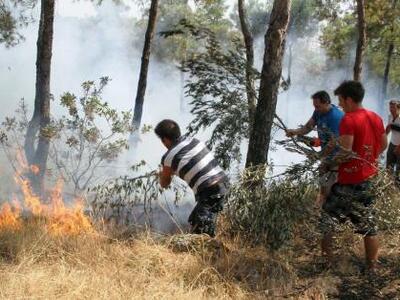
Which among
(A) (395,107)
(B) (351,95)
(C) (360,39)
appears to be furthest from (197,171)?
(C) (360,39)

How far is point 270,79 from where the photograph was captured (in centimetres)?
614

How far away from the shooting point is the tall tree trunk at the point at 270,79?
6074mm

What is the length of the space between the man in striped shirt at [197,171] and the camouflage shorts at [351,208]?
115 centimetres

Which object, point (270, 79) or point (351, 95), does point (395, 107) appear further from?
point (351, 95)

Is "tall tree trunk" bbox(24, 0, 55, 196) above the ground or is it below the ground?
above

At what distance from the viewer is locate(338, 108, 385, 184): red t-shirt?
178 inches

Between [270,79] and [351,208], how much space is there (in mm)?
2373

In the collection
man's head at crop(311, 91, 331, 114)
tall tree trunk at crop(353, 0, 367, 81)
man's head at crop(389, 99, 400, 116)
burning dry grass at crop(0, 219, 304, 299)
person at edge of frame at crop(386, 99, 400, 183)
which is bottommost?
burning dry grass at crop(0, 219, 304, 299)

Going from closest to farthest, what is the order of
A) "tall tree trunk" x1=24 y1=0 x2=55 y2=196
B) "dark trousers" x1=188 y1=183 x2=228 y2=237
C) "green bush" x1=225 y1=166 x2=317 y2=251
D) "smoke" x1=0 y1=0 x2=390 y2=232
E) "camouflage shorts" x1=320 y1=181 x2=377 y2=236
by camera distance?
"camouflage shorts" x1=320 y1=181 x2=377 y2=236 → "green bush" x1=225 y1=166 x2=317 y2=251 → "dark trousers" x1=188 y1=183 x2=228 y2=237 → "tall tree trunk" x1=24 y1=0 x2=55 y2=196 → "smoke" x1=0 y1=0 x2=390 y2=232

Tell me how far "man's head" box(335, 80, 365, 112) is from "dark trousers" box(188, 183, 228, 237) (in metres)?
1.45

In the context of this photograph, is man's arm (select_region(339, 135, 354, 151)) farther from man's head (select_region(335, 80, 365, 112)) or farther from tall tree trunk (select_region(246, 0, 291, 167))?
tall tree trunk (select_region(246, 0, 291, 167))

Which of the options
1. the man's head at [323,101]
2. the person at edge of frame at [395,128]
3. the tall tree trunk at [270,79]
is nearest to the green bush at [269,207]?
the tall tree trunk at [270,79]

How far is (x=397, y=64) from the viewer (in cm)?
3020

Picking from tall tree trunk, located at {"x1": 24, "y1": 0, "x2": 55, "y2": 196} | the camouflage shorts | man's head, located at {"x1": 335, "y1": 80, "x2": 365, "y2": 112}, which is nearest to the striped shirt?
the camouflage shorts
